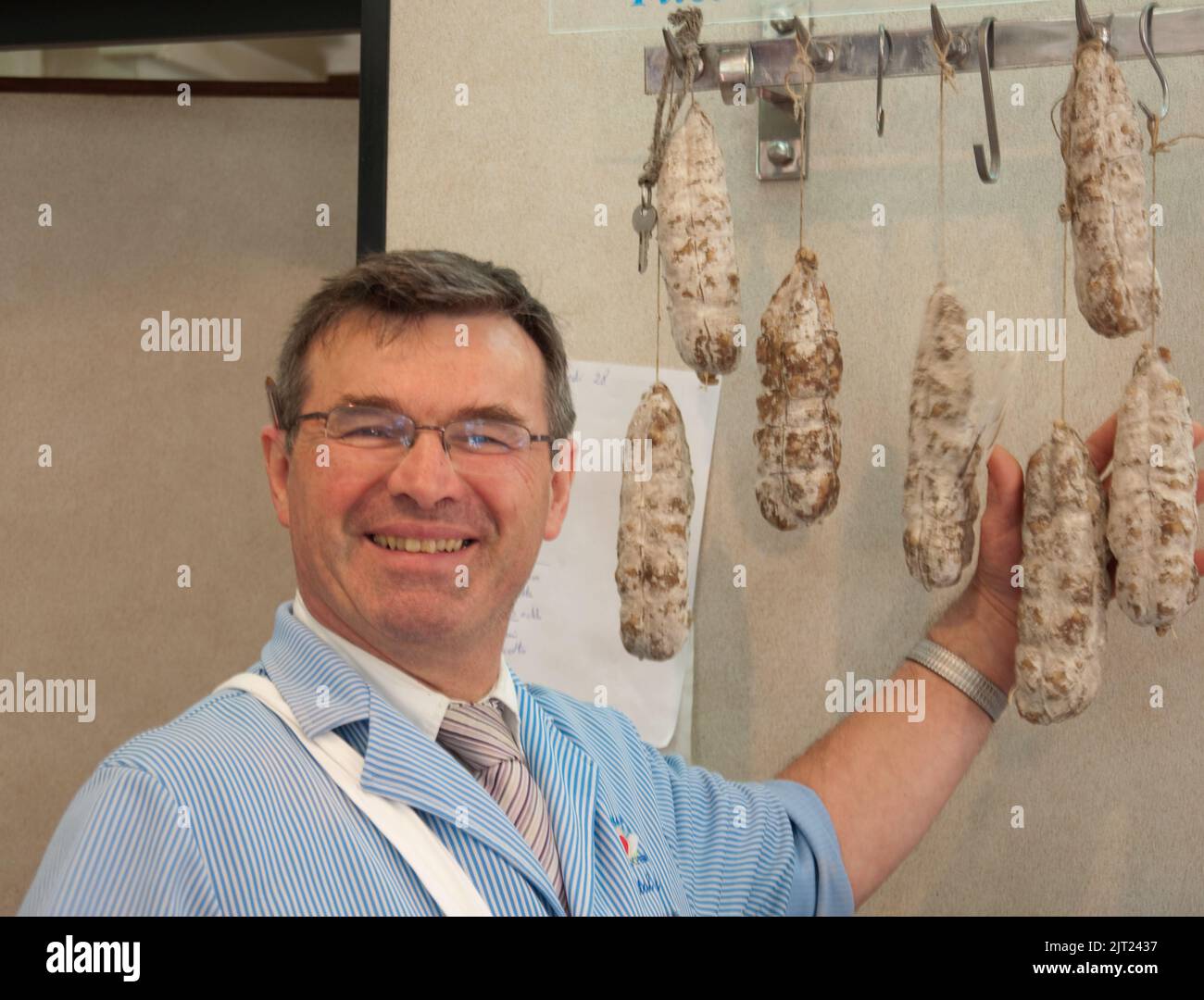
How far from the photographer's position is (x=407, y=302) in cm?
98

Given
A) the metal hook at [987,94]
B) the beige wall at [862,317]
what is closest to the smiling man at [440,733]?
the beige wall at [862,317]

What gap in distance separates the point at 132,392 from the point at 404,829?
4.17 feet

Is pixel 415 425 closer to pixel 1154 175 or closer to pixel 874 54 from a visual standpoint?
pixel 874 54

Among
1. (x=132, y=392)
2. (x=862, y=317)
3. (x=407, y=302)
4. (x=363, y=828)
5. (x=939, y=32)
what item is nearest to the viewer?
(x=363, y=828)

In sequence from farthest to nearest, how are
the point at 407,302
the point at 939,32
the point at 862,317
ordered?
the point at 862,317, the point at 939,32, the point at 407,302

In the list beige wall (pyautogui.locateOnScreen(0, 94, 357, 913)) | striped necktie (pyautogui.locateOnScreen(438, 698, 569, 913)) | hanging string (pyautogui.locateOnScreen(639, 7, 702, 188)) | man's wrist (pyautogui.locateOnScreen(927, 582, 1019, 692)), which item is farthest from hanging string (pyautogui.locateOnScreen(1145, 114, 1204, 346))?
beige wall (pyautogui.locateOnScreen(0, 94, 357, 913))

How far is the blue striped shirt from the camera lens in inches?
31.2

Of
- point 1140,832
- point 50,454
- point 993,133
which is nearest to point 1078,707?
point 1140,832

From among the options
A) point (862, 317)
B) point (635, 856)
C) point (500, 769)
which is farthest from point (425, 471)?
point (862, 317)

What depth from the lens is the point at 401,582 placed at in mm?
962

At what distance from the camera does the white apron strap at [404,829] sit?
0.86m

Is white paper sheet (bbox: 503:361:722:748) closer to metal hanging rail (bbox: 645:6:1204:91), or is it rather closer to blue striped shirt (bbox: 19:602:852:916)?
blue striped shirt (bbox: 19:602:852:916)

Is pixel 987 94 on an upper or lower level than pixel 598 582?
upper

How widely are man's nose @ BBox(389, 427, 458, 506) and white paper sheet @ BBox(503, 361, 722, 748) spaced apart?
1.40 ft
